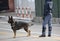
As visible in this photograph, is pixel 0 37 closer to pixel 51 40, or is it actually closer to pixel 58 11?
pixel 51 40

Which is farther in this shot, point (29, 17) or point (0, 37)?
Result: point (29, 17)

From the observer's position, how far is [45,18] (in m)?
11.0

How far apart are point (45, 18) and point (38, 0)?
23.9 ft

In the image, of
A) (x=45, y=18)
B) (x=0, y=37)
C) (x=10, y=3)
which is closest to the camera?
(x=45, y=18)

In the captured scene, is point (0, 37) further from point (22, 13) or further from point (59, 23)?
point (22, 13)

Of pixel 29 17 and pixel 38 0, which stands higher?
pixel 38 0

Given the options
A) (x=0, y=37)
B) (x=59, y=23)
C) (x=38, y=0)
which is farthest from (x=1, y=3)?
(x=0, y=37)

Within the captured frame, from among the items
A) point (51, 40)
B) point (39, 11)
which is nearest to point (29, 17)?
point (39, 11)

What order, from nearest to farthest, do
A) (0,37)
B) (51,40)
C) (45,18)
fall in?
(51,40)
(45,18)
(0,37)

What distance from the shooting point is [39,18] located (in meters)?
17.9

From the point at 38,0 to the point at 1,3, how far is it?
10.4 meters

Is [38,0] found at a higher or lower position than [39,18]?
higher

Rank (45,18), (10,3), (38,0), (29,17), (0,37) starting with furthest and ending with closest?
1. (10,3)
2. (29,17)
3. (38,0)
4. (0,37)
5. (45,18)

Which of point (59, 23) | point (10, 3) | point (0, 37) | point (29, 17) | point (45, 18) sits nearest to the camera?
point (45, 18)
